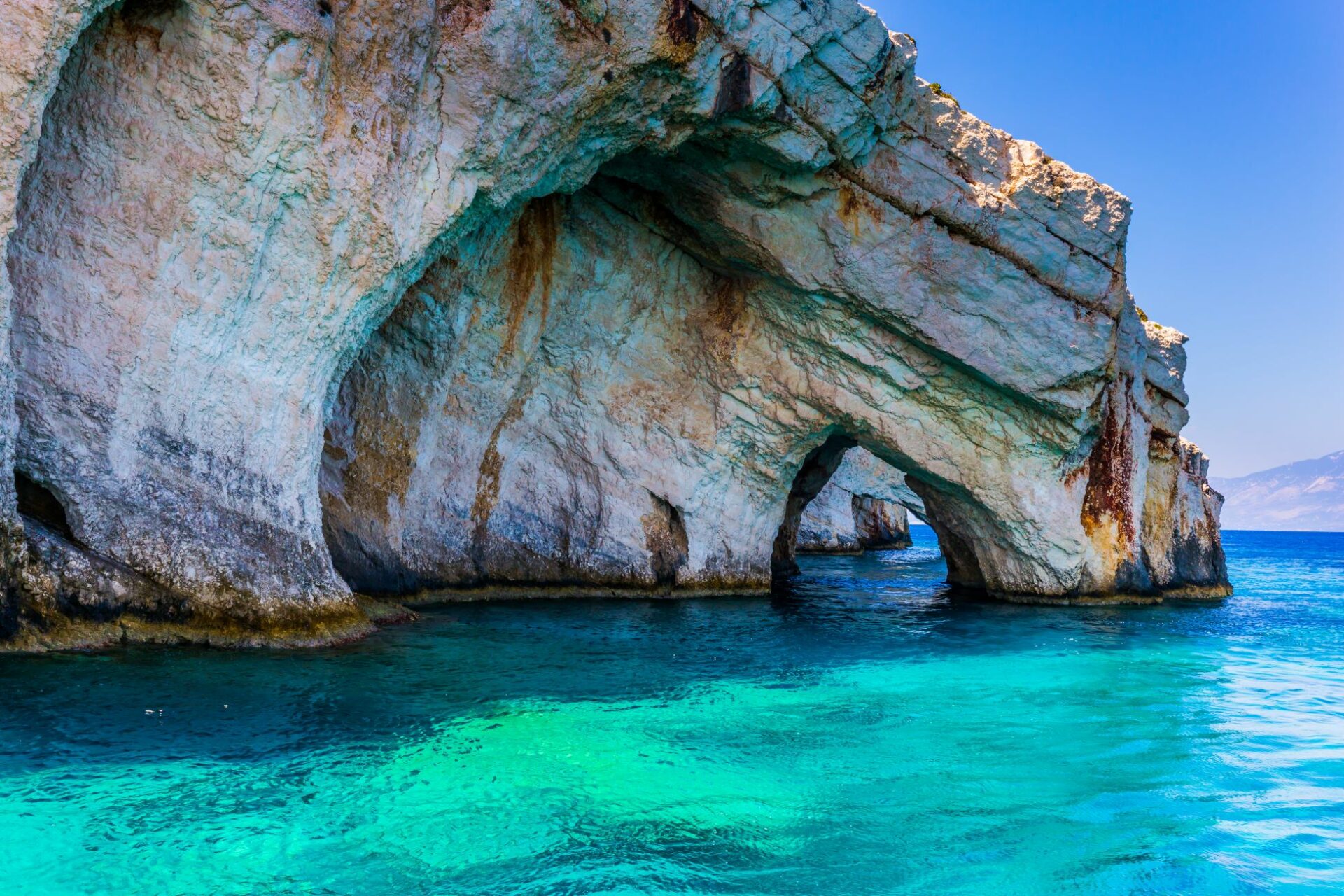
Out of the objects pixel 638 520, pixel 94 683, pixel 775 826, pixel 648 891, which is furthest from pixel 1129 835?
pixel 638 520

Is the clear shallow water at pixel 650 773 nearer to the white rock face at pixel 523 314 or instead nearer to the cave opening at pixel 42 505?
the cave opening at pixel 42 505

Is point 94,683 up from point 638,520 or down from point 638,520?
down

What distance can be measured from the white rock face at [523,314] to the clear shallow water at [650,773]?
2118 mm

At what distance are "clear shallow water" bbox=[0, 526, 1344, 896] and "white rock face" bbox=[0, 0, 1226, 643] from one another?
2.12 meters

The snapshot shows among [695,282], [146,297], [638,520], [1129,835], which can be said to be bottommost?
[1129,835]

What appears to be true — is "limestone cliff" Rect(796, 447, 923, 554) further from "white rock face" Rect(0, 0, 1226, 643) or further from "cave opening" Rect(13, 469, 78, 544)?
"cave opening" Rect(13, 469, 78, 544)

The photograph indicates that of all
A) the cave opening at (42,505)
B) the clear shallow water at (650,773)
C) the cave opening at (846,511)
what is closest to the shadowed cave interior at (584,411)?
the clear shallow water at (650,773)

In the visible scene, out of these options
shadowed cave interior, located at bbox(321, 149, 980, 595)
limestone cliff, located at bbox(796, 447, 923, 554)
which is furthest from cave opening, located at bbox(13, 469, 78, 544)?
limestone cliff, located at bbox(796, 447, 923, 554)

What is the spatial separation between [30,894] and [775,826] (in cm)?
445

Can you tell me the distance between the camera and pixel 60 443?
9.95 metres

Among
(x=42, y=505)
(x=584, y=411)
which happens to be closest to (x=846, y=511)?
(x=584, y=411)

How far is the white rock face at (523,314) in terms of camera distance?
10.3 m

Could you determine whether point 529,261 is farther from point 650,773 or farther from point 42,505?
point 650,773

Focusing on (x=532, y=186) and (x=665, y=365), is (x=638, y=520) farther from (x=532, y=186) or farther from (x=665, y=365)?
(x=532, y=186)
